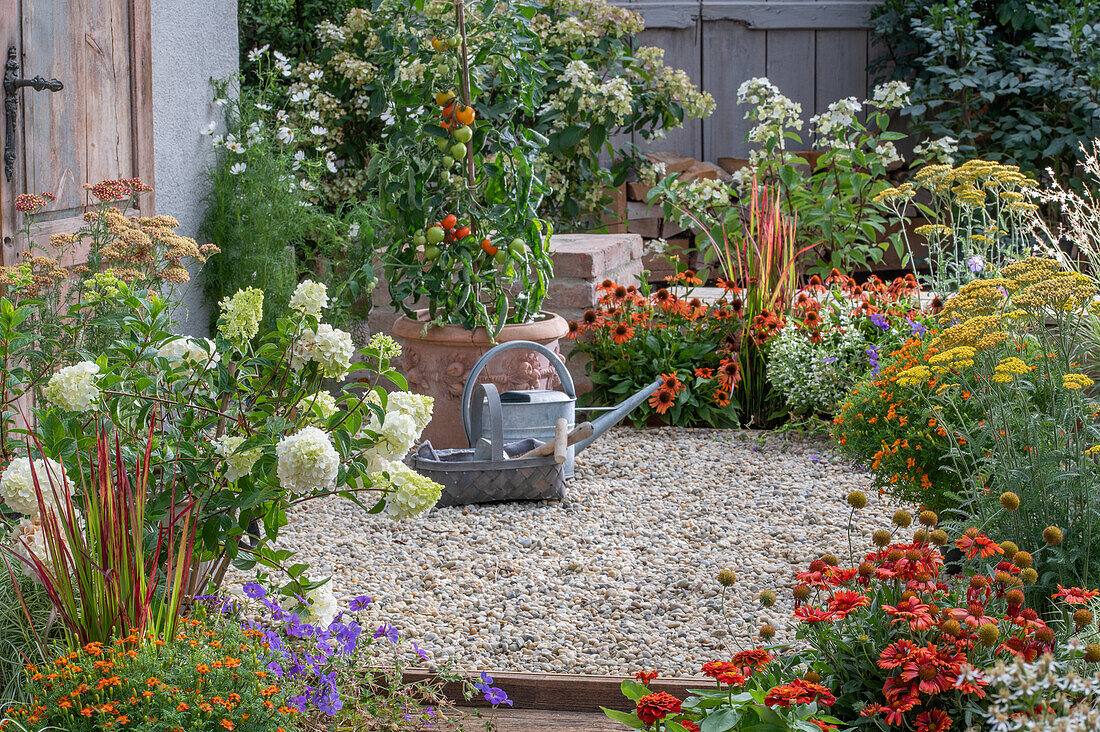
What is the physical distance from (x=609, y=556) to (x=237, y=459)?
1320 millimetres

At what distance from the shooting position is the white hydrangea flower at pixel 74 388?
164cm

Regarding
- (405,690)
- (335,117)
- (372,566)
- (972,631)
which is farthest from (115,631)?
(335,117)

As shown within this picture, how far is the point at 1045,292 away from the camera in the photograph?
195cm

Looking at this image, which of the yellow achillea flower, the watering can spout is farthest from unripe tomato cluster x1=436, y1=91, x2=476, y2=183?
the yellow achillea flower

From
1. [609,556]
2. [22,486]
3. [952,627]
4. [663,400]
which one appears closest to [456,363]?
[663,400]

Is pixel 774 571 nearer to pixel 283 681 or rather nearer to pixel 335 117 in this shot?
pixel 283 681

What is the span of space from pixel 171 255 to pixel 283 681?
1730mm

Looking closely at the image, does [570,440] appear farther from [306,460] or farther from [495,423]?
[306,460]

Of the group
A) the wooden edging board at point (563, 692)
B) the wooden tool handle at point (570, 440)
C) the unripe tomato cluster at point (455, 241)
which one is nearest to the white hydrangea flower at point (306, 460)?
the wooden edging board at point (563, 692)

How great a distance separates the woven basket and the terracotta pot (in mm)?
375

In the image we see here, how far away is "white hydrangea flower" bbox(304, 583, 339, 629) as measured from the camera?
5.95ft

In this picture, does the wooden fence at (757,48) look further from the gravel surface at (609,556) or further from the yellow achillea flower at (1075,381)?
the yellow achillea flower at (1075,381)

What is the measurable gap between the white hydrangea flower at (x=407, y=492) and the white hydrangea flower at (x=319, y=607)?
24 cm

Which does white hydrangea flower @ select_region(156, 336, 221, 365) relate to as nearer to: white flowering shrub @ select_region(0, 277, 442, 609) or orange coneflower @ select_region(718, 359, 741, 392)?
white flowering shrub @ select_region(0, 277, 442, 609)
